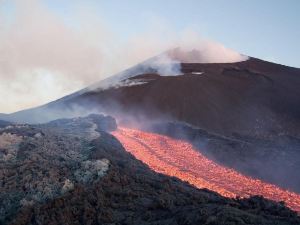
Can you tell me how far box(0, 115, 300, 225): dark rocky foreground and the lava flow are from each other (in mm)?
3021

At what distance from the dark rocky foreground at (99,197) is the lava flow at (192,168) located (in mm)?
3021

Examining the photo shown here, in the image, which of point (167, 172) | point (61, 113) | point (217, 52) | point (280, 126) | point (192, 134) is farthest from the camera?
point (217, 52)

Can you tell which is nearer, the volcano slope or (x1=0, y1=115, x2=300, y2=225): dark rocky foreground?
(x1=0, y1=115, x2=300, y2=225): dark rocky foreground

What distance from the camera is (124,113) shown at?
38.0m

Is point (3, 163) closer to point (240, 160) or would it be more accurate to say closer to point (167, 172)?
point (167, 172)

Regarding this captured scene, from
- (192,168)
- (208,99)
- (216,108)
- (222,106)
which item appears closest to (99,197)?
(192,168)

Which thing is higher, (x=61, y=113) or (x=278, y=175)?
(x=61, y=113)

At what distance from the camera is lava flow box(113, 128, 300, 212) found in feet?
58.5

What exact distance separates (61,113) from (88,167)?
27.6m

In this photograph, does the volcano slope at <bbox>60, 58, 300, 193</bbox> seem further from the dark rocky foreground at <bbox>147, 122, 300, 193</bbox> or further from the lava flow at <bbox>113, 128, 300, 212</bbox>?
the lava flow at <bbox>113, 128, 300, 212</bbox>

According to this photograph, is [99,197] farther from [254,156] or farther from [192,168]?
[254,156]

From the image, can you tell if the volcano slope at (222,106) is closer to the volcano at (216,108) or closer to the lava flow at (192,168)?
the volcano at (216,108)

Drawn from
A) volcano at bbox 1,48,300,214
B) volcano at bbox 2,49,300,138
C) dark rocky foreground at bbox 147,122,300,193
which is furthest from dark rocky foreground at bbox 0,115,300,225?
volcano at bbox 2,49,300,138

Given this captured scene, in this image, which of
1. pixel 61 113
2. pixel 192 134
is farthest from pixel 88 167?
pixel 61 113
